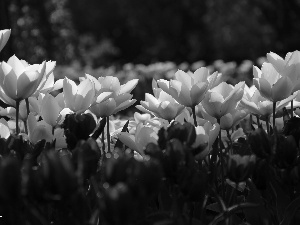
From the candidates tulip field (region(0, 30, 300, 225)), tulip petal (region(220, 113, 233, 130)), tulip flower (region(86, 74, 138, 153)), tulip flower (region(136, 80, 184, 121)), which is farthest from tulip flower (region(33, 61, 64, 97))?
tulip petal (region(220, 113, 233, 130))

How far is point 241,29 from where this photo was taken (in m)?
21.0

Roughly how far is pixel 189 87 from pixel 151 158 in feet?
1.90

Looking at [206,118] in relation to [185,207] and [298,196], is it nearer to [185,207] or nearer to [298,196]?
[298,196]

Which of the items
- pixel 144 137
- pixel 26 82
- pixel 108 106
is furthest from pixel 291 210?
pixel 26 82

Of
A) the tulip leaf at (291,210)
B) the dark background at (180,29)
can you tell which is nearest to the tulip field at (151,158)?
the tulip leaf at (291,210)

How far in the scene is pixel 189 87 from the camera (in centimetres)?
180

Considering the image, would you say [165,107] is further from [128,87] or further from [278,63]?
[278,63]

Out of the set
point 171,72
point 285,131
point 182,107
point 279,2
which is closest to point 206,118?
point 182,107

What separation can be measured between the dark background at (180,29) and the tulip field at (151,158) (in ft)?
39.3

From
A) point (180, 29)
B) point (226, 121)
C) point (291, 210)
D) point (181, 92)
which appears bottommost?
point (180, 29)

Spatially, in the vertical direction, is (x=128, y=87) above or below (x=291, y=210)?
above

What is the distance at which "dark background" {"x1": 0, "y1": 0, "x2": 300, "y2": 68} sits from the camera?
53.3 ft

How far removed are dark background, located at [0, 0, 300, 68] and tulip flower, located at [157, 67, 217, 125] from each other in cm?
1199

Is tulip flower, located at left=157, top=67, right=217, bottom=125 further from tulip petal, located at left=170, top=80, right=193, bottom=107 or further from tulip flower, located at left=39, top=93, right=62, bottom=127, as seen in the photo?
tulip flower, located at left=39, top=93, right=62, bottom=127
